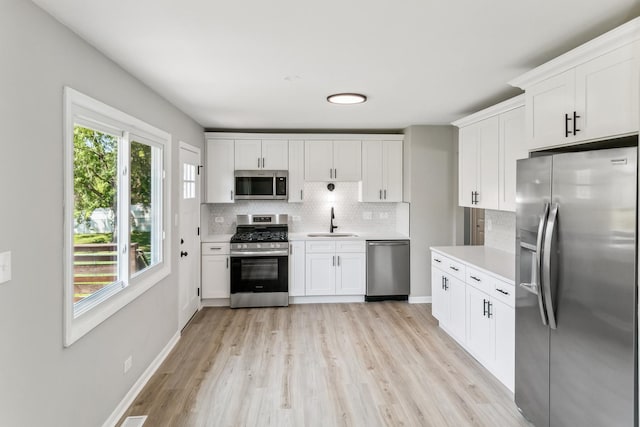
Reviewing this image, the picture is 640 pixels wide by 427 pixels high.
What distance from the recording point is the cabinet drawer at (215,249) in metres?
5.18

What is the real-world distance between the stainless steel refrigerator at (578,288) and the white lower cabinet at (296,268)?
317 centimetres

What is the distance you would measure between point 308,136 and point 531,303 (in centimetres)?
377

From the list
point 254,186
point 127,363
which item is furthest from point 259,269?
point 127,363

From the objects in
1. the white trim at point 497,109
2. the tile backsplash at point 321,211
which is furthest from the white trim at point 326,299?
the white trim at point 497,109

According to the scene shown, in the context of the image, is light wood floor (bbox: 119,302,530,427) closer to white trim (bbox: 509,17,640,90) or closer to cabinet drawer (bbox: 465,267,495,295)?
cabinet drawer (bbox: 465,267,495,295)

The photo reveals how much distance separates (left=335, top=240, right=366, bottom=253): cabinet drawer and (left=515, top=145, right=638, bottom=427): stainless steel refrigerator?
2.87m

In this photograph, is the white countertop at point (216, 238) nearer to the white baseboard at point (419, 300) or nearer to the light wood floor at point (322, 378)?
the light wood floor at point (322, 378)

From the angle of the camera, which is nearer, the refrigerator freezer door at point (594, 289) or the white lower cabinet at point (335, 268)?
the refrigerator freezer door at point (594, 289)

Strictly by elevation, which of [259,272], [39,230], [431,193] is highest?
[431,193]

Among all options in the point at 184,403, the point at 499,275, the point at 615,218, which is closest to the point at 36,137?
the point at 184,403

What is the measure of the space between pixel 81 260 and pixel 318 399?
188cm

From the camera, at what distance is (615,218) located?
73.5 inches

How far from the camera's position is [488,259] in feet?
12.1

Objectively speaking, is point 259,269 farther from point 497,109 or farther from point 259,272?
point 497,109
